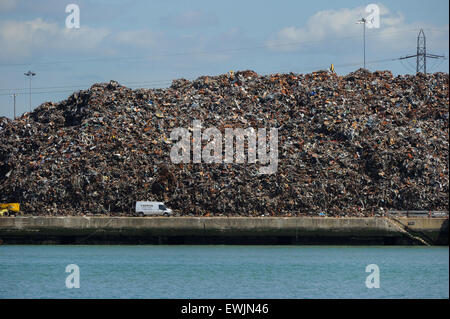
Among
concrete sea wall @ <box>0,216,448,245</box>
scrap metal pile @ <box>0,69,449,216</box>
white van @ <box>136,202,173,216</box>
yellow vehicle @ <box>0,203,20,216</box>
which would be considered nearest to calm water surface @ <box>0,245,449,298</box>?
concrete sea wall @ <box>0,216,448,245</box>

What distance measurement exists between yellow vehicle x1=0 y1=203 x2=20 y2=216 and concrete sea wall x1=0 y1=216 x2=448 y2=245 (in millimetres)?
2268

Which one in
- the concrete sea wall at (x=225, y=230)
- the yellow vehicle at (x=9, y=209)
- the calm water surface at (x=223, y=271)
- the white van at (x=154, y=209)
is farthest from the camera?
the yellow vehicle at (x=9, y=209)

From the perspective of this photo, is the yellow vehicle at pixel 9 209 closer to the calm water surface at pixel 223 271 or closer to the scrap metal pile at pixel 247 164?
the scrap metal pile at pixel 247 164

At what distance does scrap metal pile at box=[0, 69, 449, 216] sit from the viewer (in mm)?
39219

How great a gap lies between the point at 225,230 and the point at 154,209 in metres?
4.52

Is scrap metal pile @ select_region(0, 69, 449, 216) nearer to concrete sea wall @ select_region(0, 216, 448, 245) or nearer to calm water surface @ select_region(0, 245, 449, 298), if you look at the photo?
concrete sea wall @ select_region(0, 216, 448, 245)

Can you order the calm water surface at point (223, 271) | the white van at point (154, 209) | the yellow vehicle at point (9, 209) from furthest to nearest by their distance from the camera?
1. the yellow vehicle at point (9, 209)
2. the white van at point (154, 209)
3. the calm water surface at point (223, 271)

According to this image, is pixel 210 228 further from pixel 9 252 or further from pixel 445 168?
pixel 445 168

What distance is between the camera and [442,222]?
36.7 meters

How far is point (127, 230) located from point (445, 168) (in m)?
17.7

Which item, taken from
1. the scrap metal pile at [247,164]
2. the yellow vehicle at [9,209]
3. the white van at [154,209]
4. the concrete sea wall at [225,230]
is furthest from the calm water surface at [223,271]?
the scrap metal pile at [247,164]

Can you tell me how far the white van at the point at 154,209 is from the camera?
Result: 39.1 m

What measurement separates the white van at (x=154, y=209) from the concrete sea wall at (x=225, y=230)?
68.2 inches
